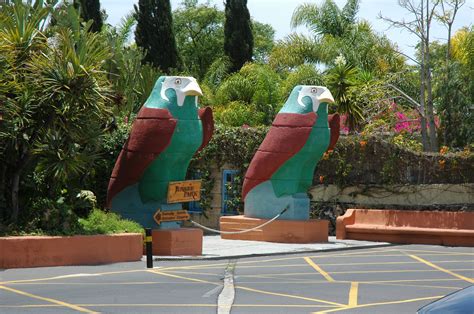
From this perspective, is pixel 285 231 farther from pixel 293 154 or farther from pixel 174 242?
pixel 174 242

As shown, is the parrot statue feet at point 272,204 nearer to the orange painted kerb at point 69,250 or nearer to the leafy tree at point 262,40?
the orange painted kerb at point 69,250

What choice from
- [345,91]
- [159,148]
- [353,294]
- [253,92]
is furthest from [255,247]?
[253,92]

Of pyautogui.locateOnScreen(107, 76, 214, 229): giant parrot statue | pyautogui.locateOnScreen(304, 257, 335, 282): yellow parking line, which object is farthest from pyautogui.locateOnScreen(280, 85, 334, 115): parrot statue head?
pyautogui.locateOnScreen(304, 257, 335, 282): yellow parking line

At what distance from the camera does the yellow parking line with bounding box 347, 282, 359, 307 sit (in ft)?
41.4

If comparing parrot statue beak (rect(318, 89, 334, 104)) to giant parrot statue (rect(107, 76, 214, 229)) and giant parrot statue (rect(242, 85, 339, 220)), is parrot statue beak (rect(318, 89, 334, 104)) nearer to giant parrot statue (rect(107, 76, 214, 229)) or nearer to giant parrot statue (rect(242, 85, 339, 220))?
giant parrot statue (rect(242, 85, 339, 220))

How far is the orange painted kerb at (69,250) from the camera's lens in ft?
53.7

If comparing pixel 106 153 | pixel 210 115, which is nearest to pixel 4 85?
pixel 210 115

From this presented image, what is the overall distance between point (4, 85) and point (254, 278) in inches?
224

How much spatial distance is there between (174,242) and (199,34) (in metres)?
38.5

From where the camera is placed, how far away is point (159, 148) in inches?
795

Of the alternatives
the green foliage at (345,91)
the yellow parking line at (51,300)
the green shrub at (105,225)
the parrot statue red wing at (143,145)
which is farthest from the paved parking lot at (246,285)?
the green foliage at (345,91)

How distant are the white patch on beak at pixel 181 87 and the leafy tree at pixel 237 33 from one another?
24176mm

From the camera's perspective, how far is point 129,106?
26.7 m

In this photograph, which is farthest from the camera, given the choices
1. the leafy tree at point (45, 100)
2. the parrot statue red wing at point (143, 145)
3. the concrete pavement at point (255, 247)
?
the parrot statue red wing at point (143, 145)
